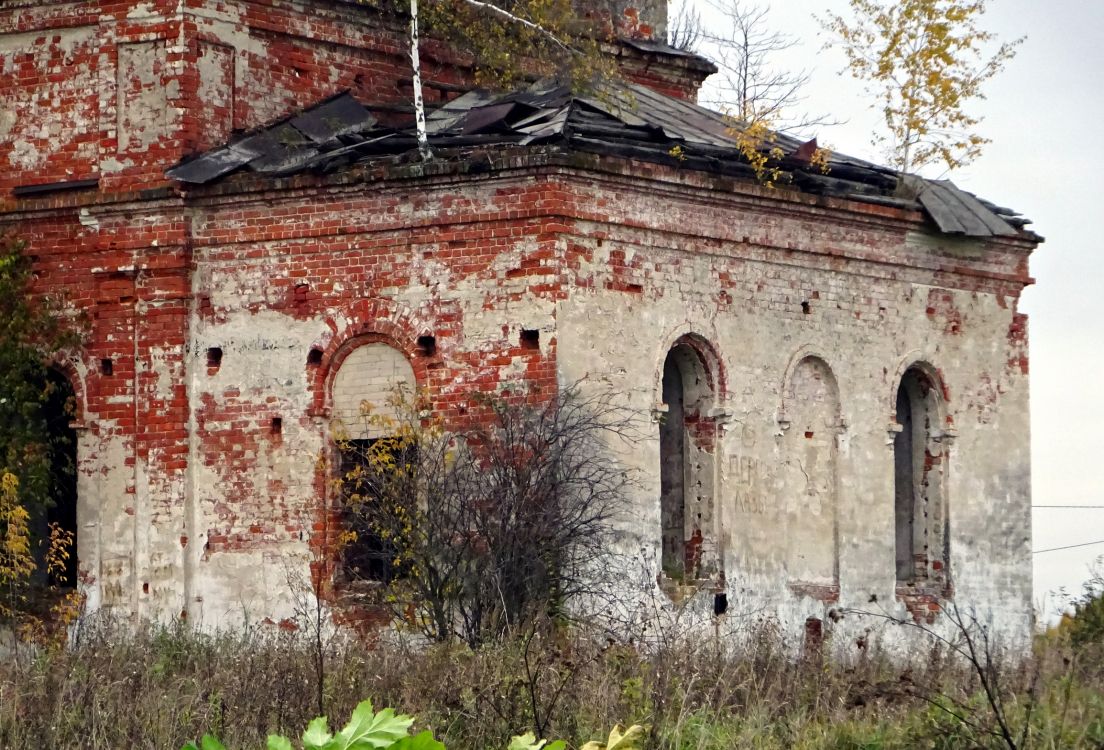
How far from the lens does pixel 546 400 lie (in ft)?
54.7

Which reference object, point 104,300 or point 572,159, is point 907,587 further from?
point 104,300

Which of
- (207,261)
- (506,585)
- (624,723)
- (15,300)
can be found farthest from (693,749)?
(15,300)

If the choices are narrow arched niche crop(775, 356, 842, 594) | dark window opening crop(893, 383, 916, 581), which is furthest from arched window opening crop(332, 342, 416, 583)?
dark window opening crop(893, 383, 916, 581)

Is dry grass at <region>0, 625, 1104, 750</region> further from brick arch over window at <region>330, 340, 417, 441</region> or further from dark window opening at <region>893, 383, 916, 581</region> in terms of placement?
dark window opening at <region>893, 383, 916, 581</region>

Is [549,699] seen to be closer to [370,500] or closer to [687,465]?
[370,500]

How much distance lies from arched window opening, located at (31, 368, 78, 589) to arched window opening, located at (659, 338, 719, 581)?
216 inches

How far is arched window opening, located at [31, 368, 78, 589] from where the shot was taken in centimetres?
1856

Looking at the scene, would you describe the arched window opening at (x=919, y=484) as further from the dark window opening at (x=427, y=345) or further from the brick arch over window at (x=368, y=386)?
the brick arch over window at (x=368, y=386)

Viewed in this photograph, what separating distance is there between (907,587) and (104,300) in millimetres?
8372

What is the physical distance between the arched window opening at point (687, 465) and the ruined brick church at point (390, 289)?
3 cm

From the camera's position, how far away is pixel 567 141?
55.5ft

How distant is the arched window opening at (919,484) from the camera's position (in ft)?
67.0

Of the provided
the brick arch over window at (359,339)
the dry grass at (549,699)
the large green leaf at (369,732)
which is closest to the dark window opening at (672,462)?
the brick arch over window at (359,339)

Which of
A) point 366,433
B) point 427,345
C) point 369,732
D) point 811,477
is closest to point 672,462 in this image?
point 811,477
